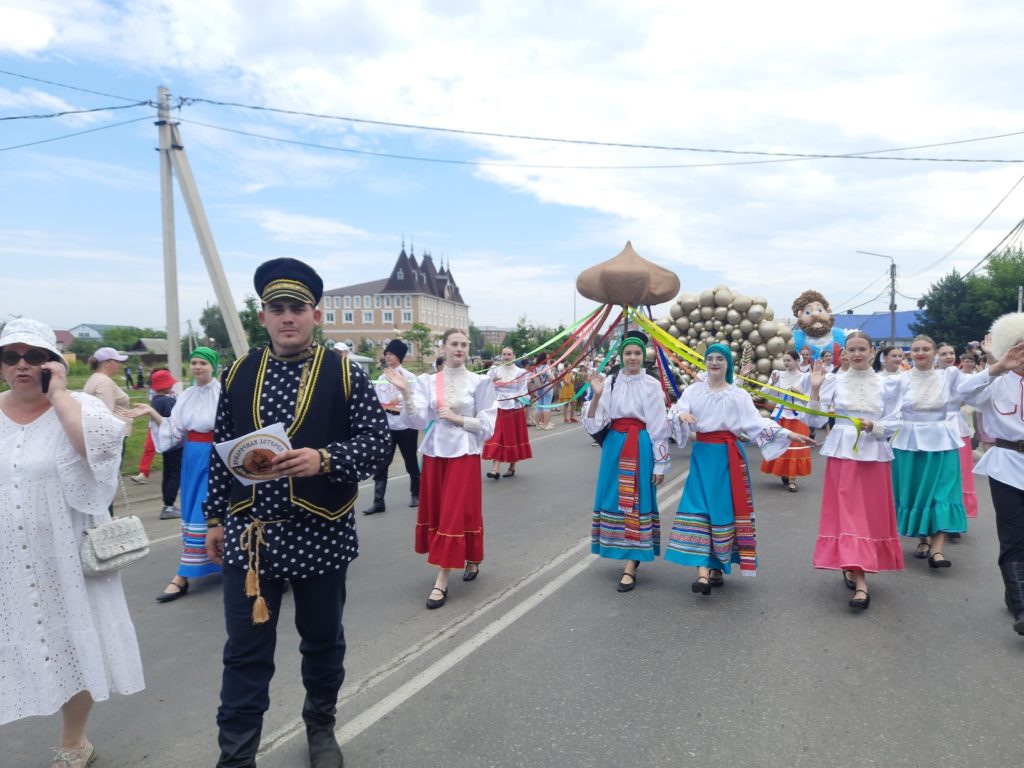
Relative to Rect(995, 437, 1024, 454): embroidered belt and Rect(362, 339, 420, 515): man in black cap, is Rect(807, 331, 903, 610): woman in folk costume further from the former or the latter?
Rect(362, 339, 420, 515): man in black cap

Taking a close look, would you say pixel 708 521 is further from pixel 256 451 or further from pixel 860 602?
pixel 256 451

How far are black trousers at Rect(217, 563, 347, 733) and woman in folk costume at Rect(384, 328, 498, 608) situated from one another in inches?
81.2

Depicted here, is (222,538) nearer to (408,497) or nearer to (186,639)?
(186,639)

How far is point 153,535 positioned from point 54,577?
16.0ft

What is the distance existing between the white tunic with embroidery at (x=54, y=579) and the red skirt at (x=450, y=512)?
7.90ft

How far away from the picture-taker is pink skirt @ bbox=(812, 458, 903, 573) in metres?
4.90

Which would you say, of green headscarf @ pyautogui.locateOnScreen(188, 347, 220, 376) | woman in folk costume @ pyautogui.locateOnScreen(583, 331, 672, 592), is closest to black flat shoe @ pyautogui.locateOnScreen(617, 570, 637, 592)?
woman in folk costume @ pyautogui.locateOnScreen(583, 331, 672, 592)

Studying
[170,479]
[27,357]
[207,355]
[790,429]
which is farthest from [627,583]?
[790,429]

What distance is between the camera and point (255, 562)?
2654 millimetres

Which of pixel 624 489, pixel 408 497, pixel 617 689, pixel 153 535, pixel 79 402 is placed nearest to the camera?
pixel 79 402

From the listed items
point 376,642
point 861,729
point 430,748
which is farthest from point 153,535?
point 861,729

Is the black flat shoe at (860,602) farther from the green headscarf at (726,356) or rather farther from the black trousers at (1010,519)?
the green headscarf at (726,356)

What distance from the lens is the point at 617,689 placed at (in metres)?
3.55

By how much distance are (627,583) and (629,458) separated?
3.07ft
